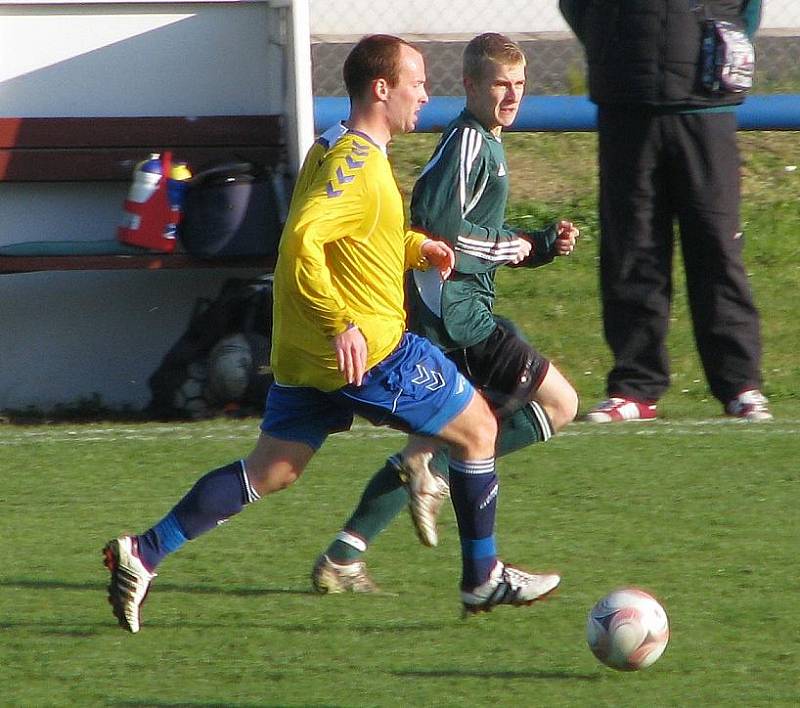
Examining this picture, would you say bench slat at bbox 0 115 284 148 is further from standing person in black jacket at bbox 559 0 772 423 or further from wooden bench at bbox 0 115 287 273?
standing person in black jacket at bbox 559 0 772 423

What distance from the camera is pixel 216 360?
7719 mm

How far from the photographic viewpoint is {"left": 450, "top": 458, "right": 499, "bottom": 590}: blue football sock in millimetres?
4387

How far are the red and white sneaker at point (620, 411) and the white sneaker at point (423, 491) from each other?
95.7 inches

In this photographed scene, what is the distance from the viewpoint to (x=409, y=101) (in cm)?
434

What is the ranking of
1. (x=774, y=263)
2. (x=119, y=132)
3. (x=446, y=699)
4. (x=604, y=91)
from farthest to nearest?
(x=774, y=263), (x=119, y=132), (x=604, y=91), (x=446, y=699)

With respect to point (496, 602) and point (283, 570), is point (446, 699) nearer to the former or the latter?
point (496, 602)

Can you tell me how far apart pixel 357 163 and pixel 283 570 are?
1477 millimetres

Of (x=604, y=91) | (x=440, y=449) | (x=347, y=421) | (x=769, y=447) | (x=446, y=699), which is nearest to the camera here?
(x=446, y=699)

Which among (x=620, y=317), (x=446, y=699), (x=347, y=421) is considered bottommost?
(x=620, y=317)

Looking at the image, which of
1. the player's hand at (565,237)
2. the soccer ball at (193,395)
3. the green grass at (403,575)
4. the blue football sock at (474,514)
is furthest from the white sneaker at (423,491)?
the soccer ball at (193,395)

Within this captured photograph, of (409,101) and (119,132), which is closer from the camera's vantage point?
(409,101)

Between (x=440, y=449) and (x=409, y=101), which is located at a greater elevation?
(x=409, y=101)

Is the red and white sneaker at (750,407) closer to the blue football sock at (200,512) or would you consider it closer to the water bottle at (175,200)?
the water bottle at (175,200)

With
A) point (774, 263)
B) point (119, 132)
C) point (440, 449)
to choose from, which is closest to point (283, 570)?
point (440, 449)
